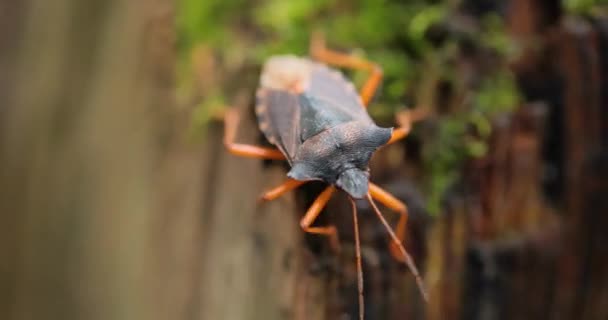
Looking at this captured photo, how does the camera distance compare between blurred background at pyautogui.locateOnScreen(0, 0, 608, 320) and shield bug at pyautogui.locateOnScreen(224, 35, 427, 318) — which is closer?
shield bug at pyautogui.locateOnScreen(224, 35, 427, 318)

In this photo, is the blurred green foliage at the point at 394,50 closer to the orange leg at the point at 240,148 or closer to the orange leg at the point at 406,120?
the orange leg at the point at 406,120

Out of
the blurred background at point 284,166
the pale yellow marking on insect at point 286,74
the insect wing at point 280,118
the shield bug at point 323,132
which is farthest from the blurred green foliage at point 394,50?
the insect wing at point 280,118

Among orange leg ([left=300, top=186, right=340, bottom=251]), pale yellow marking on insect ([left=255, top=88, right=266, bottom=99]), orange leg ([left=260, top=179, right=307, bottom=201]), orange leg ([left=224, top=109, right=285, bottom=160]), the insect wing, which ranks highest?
pale yellow marking on insect ([left=255, top=88, right=266, bottom=99])

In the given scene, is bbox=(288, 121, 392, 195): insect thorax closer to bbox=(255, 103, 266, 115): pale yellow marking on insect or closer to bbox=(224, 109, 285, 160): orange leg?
bbox=(224, 109, 285, 160): orange leg

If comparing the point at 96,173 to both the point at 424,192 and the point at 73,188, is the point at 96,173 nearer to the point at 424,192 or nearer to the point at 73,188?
the point at 73,188

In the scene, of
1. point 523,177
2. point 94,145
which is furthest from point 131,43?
point 523,177

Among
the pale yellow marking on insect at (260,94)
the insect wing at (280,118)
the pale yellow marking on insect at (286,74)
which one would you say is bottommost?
the insect wing at (280,118)

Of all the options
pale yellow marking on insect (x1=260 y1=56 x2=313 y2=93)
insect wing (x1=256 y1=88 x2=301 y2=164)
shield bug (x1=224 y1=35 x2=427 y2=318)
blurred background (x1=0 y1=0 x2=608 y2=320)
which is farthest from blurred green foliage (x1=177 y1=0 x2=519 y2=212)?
insect wing (x1=256 y1=88 x2=301 y2=164)
